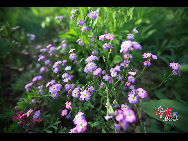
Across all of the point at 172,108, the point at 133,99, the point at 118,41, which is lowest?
the point at 172,108

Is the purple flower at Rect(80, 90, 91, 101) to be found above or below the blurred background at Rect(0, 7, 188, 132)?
below

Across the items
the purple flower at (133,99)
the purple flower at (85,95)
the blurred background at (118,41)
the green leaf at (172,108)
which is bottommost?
the green leaf at (172,108)

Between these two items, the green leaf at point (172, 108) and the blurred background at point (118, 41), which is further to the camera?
the blurred background at point (118, 41)

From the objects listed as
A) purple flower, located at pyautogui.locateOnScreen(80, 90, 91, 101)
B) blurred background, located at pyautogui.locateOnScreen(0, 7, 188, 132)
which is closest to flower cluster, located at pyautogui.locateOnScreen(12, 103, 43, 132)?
blurred background, located at pyautogui.locateOnScreen(0, 7, 188, 132)

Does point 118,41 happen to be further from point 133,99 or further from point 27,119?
point 27,119

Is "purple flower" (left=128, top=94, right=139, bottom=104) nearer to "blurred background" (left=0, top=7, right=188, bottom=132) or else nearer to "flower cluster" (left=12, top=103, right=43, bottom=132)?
"blurred background" (left=0, top=7, right=188, bottom=132)

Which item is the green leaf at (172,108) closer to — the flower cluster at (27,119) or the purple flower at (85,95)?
the purple flower at (85,95)

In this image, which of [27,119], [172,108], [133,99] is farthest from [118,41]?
[27,119]

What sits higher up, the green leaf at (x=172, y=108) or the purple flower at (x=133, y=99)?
the purple flower at (x=133, y=99)

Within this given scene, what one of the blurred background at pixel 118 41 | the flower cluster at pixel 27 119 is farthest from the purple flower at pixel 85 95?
the blurred background at pixel 118 41

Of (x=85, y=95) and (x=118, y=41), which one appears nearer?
(x=85, y=95)
